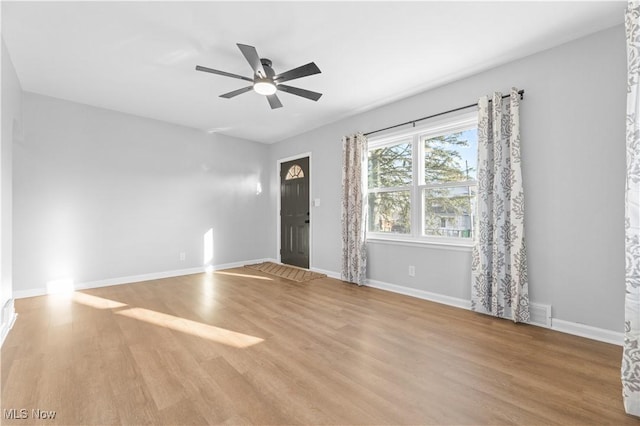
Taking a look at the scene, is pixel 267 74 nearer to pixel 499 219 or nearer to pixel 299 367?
pixel 299 367

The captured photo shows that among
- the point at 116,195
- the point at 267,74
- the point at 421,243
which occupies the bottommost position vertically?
the point at 421,243

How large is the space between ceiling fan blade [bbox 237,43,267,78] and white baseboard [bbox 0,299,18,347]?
10.2 feet

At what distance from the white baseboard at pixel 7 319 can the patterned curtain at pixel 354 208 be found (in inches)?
147

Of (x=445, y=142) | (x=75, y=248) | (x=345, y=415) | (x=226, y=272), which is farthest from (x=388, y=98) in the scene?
(x=75, y=248)

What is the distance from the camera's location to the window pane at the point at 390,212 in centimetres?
388

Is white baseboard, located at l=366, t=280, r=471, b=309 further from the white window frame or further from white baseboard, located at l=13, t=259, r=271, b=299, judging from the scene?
white baseboard, located at l=13, t=259, r=271, b=299

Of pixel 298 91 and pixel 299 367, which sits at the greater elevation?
pixel 298 91

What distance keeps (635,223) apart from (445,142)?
2121mm

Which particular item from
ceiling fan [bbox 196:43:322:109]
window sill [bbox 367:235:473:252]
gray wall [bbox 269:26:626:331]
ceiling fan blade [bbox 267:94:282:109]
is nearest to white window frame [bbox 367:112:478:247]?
window sill [bbox 367:235:473:252]

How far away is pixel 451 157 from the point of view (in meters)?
3.44

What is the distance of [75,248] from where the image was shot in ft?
12.9

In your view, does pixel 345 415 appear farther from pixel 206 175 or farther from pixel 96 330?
pixel 206 175

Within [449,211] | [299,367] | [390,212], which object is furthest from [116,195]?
[449,211]

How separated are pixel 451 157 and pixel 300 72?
2152mm
